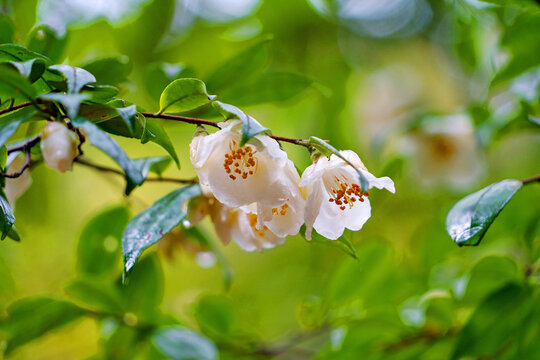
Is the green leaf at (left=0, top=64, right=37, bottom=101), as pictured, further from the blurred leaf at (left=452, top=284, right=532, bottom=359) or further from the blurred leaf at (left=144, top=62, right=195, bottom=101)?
the blurred leaf at (left=452, top=284, right=532, bottom=359)

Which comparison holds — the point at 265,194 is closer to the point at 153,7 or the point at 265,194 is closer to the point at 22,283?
the point at 153,7

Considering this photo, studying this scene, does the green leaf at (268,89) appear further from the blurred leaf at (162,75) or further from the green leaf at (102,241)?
the green leaf at (102,241)

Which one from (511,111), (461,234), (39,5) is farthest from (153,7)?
(461,234)

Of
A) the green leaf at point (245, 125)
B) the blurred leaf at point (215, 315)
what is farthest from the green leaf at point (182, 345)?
the green leaf at point (245, 125)

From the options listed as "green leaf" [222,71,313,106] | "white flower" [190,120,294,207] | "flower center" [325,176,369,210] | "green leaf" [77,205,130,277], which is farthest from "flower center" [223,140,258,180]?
"green leaf" [77,205,130,277]

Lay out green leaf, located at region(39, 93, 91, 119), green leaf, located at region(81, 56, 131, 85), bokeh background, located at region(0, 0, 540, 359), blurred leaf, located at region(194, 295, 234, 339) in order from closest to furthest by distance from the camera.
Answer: green leaf, located at region(39, 93, 91, 119), green leaf, located at region(81, 56, 131, 85), bokeh background, located at region(0, 0, 540, 359), blurred leaf, located at region(194, 295, 234, 339)
